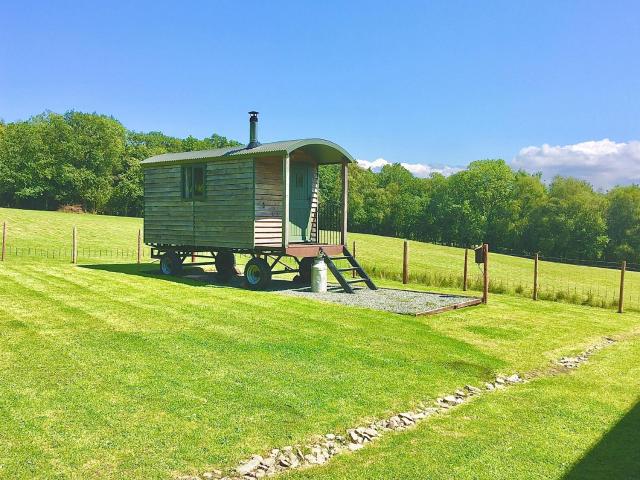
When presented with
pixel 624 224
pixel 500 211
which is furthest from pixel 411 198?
pixel 624 224

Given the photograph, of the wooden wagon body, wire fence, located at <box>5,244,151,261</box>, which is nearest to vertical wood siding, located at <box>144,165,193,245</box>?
the wooden wagon body

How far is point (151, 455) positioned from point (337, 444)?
1731 millimetres

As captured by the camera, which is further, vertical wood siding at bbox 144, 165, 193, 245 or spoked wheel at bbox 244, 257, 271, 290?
vertical wood siding at bbox 144, 165, 193, 245

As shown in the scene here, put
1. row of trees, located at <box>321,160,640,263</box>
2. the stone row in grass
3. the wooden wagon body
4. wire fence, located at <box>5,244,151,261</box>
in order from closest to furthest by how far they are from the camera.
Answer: the stone row in grass < the wooden wagon body < wire fence, located at <box>5,244,151,261</box> < row of trees, located at <box>321,160,640,263</box>

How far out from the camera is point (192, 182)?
16.8 meters

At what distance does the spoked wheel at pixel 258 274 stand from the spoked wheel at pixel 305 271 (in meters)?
1.79

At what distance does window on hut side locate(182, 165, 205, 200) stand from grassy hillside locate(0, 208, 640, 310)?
25.9ft

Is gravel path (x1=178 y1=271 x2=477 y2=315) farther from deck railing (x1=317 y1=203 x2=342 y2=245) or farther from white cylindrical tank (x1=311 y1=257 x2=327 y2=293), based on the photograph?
deck railing (x1=317 y1=203 x2=342 y2=245)

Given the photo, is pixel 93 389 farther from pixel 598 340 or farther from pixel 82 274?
pixel 82 274

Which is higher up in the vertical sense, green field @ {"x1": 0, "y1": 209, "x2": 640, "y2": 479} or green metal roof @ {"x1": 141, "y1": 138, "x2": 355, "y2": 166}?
green metal roof @ {"x1": 141, "y1": 138, "x2": 355, "y2": 166}

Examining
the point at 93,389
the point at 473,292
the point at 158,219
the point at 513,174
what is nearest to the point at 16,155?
the point at 158,219

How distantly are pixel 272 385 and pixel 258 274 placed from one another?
9.08m

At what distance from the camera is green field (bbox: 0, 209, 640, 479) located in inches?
181

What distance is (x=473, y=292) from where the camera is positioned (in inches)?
675
